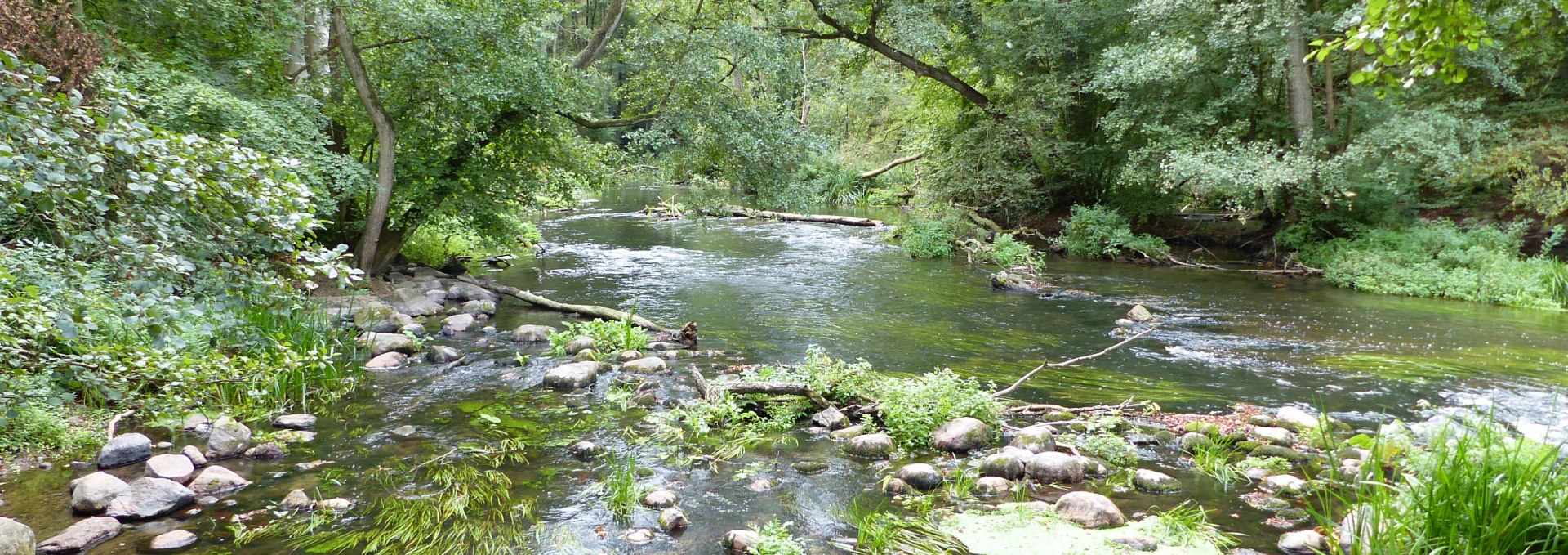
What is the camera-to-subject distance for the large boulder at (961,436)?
6102 mm

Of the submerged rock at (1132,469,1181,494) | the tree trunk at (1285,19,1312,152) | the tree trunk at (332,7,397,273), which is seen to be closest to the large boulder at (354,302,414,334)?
the tree trunk at (332,7,397,273)

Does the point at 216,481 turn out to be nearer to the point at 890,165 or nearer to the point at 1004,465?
the point at 1004,465

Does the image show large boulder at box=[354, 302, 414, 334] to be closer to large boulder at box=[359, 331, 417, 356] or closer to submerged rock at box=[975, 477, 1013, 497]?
large boulder at box=[359, 331, 417, 356]

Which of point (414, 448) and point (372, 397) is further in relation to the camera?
point (372, 397)

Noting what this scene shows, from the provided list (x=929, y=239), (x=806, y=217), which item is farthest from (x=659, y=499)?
(x=806, y=217)

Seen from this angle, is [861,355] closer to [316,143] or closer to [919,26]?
[316,143]

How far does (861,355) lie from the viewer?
30.7ft

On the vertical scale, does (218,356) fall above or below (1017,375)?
above

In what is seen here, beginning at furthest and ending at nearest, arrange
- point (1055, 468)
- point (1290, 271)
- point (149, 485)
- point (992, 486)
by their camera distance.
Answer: point (1290, 271)
point (1055, 468)
point (992, 486)
point (149, 485)

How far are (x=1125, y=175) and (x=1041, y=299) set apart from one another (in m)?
5.48

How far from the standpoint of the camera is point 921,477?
540 centimetres

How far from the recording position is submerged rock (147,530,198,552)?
4.22 metres

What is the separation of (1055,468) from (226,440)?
5517 millimetres

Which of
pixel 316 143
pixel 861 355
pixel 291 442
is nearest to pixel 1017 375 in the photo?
pixel 861 355
